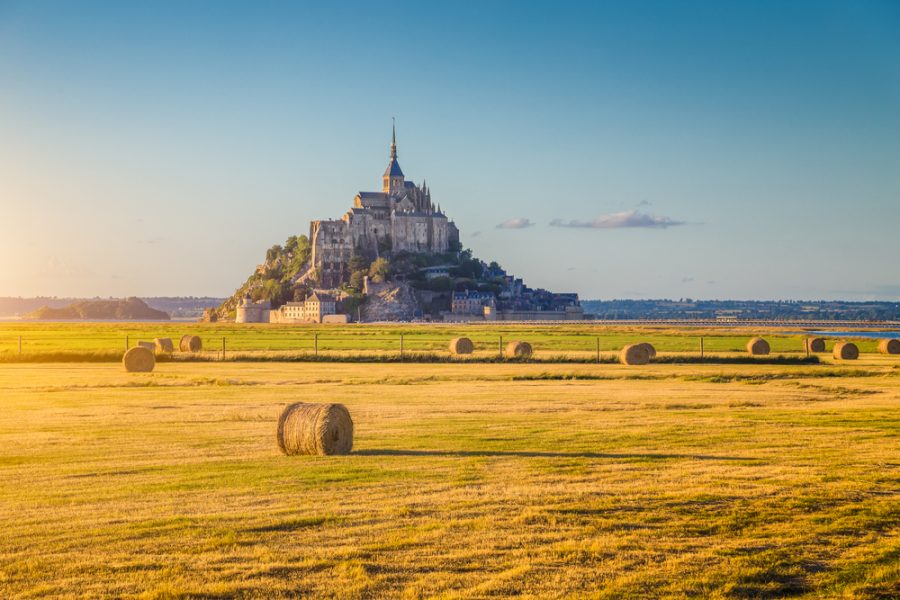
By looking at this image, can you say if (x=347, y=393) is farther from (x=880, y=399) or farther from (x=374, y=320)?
(x=374, y=320)

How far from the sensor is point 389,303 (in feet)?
603

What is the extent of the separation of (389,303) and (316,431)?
551 ft

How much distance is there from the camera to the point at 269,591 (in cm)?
883

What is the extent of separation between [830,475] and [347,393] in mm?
16477

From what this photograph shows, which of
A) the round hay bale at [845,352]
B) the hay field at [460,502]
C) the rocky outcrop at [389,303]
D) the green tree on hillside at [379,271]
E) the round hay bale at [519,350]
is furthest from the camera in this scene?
the green tree on hillside at [379,271]

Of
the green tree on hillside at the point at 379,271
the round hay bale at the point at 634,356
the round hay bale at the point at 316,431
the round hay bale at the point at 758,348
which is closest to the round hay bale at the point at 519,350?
the round hay bale at the point at 634,356

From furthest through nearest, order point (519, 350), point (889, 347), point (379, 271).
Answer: point (379, 271) → point (889, 347) → point (519, 350)

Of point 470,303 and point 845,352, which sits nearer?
point 845,352

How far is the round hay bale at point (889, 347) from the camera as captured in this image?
56.0m

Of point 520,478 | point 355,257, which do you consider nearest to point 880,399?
point 520,478

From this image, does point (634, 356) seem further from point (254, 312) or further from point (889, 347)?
point (254, 312)

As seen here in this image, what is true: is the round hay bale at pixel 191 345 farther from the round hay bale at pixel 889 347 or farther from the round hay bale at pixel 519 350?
the round hay bale at pixel 889 347

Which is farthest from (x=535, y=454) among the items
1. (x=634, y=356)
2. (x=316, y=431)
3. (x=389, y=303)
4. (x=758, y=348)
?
(x=389, y=303)

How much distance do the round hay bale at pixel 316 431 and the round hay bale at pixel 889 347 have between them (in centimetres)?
4721
